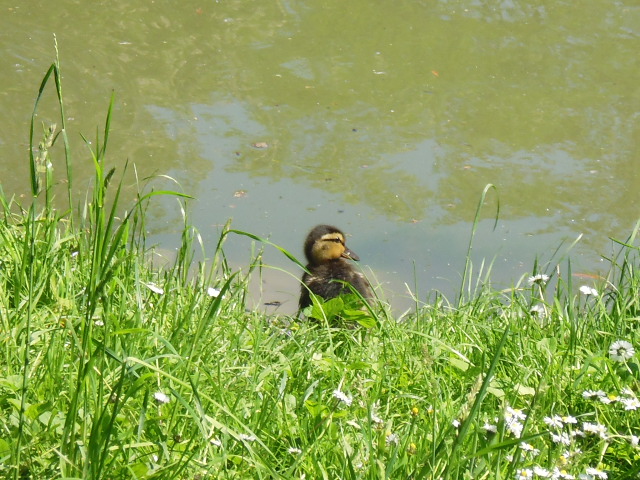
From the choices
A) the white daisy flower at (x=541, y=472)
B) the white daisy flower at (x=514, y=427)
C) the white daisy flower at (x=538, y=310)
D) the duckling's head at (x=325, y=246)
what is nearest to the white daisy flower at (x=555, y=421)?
the white daisy flower at (x=514, y=427)

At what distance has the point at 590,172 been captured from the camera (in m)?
6.71

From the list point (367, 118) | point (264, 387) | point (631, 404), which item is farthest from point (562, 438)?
point (367, 118)

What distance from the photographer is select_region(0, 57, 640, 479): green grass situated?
2.30 metres

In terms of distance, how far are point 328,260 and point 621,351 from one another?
2.76 meters

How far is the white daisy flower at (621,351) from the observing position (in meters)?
2.99

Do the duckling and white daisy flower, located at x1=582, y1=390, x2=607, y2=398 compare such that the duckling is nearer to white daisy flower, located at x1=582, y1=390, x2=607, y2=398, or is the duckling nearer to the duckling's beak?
the duckling's beak

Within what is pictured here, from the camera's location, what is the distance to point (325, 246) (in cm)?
562

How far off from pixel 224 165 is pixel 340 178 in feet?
2.50

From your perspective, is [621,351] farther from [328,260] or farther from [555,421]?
[328,260]

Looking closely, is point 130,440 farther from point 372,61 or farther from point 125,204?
point 372,61

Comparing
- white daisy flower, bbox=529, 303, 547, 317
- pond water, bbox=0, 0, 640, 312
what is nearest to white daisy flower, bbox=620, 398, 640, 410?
white daisy flower, bbox=529, 303, 547, 317

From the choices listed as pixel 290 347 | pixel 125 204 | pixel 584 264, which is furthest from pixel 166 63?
Answer: pixel 290 347

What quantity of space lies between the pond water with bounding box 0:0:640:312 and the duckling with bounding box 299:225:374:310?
0.54 ft

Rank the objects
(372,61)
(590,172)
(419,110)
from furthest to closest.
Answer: (372,61)
(419,110)
(590,172)
